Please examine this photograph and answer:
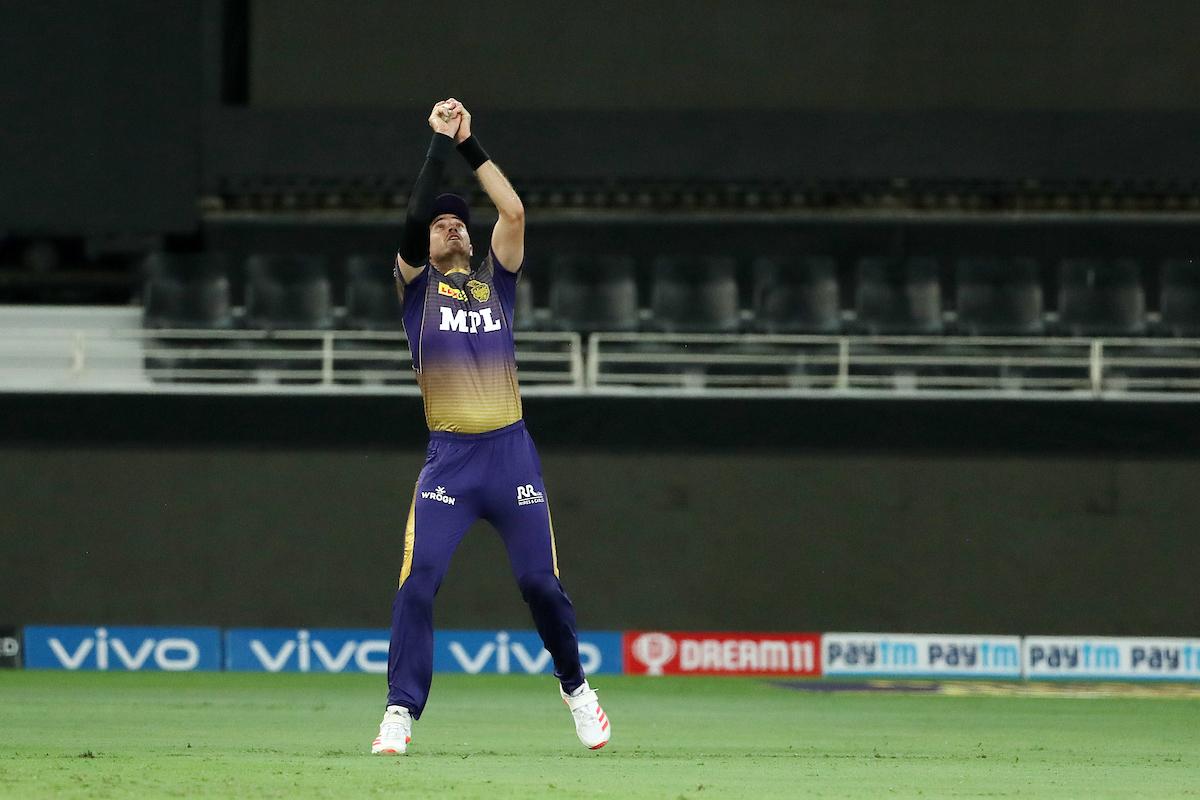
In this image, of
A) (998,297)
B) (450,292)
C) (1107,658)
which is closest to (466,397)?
(450,292)

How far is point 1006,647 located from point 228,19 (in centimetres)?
967

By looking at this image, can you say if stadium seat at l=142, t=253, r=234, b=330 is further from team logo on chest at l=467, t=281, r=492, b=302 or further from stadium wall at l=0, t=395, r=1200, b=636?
team logo on chest at l=467, t=281, r=492, b=302

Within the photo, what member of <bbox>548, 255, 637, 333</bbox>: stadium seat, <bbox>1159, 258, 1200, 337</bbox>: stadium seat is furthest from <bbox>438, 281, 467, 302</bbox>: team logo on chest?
<bbox>1159, 258, 1200, 337</bbox>: stadium seat

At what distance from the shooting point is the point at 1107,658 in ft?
50.9

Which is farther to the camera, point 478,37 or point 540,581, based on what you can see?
point 478,37

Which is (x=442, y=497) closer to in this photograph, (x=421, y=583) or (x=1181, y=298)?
(x=421, y=583)

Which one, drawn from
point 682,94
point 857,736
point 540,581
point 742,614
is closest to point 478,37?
point 682,94

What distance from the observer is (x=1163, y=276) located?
57.2 feet

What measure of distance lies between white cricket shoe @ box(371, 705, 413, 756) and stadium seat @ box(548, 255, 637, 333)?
10461 millimetres

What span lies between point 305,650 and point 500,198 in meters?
9.50

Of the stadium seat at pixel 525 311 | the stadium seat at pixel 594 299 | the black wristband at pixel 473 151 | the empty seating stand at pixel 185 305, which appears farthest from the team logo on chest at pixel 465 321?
the empty seating stand at pixel 185 305

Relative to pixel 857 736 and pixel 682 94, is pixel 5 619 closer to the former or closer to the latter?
pixel 682 94

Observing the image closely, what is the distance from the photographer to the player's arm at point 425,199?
670 centimetres

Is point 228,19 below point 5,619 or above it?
above
